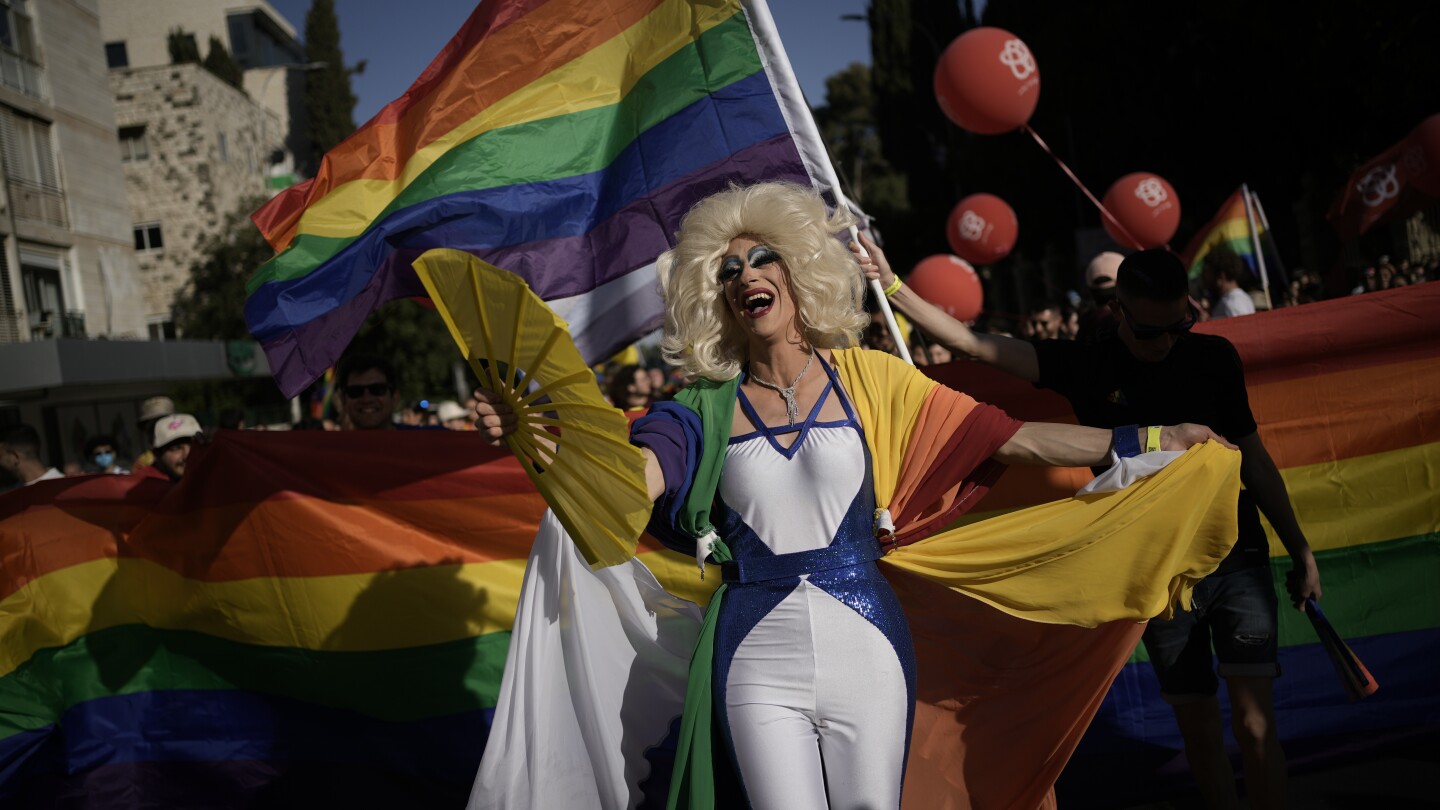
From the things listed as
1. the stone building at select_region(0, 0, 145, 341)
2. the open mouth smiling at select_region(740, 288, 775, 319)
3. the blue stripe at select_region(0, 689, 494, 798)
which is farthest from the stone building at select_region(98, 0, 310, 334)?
the open mouth smiling at select_region(740, 288, 775, 319)

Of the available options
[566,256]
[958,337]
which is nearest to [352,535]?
[566,256]

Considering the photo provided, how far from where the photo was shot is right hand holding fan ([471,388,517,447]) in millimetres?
2549

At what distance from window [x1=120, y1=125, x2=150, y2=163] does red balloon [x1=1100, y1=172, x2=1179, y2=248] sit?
36.2m

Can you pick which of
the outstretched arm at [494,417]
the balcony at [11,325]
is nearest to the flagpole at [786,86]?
the outstretched arm at [494,417]

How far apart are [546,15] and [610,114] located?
45 cm

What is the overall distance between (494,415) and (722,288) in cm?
72

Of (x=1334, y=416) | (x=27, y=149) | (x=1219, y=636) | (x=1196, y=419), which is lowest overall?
(x=1219, y=636)

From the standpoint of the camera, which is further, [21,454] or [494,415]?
[21,454]

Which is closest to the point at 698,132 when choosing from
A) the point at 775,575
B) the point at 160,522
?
the point at 775,575

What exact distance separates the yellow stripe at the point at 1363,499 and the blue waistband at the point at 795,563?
7.35 feet

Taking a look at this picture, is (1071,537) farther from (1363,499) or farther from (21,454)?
(21,454)

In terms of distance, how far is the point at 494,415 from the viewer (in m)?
2.56

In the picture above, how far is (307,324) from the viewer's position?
4.20 metres

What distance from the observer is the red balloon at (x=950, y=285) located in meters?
11.5
